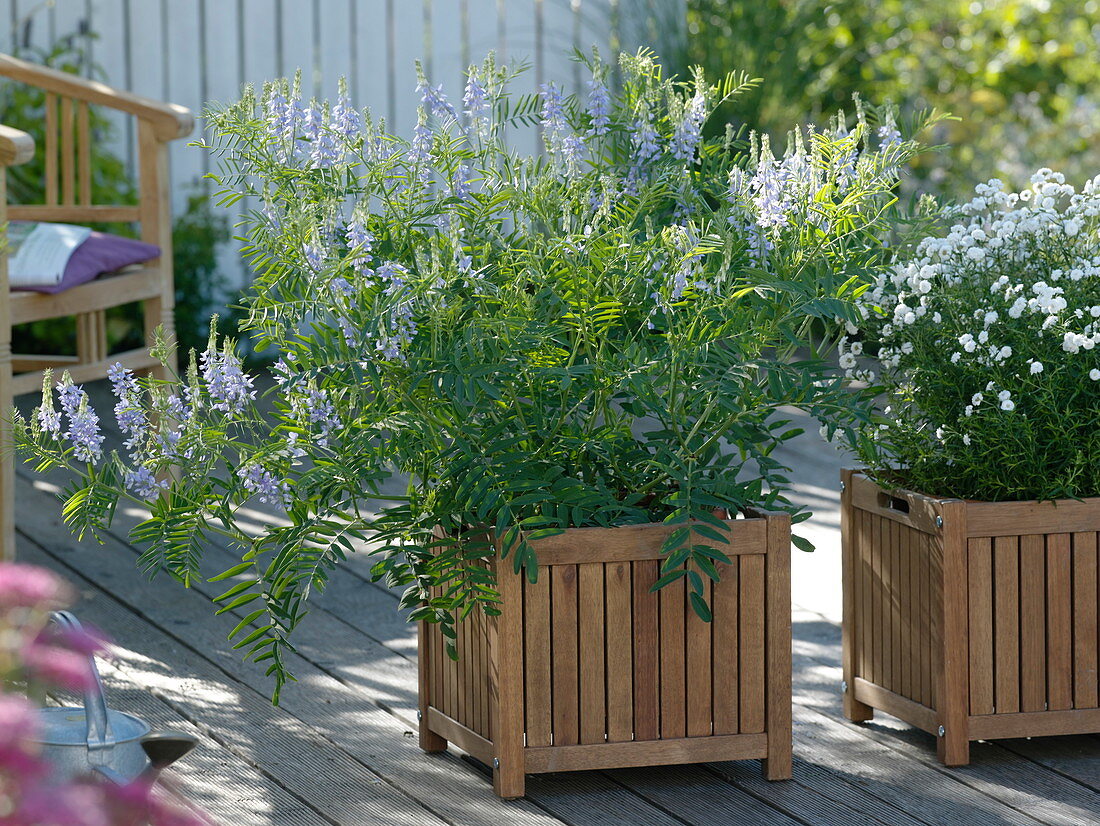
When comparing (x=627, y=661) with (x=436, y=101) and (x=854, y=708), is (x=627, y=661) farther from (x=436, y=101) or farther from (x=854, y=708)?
(x=436, y=101)

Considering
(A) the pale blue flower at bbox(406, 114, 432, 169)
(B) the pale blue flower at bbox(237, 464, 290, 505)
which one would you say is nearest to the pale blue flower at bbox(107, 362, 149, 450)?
(B) the pale blue flower at bbox(237, 464, 290, 505)

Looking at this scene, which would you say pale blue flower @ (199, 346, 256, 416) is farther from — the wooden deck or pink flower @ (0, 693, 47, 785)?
pink flower @ (0, 693, 47, 785)

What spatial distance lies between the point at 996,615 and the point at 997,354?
347 millimetres

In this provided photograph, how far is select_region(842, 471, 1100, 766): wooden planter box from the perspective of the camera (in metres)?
1.83

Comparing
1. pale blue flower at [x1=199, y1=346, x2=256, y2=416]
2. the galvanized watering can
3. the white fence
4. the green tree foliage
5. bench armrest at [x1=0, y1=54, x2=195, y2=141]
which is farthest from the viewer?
the green tree foliage

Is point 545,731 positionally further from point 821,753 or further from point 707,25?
point 707,25

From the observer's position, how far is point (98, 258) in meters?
3.01

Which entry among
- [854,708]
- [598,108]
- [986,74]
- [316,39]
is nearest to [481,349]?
[598,108]

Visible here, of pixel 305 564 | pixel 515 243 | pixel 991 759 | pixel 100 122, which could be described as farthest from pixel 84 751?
pixel 100 122

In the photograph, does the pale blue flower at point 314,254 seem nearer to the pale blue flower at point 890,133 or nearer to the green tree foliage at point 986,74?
the pale blue flower at point 890,133

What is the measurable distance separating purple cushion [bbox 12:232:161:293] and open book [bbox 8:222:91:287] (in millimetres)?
14

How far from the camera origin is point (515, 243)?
71.2 inches

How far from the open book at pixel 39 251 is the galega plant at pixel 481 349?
111 centimetres

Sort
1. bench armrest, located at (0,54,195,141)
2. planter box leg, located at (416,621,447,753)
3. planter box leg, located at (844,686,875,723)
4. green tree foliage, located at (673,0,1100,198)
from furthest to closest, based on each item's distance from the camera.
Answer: green tree foliage, located at (673,0,1100,198)
bench armrest, located at (0,54,195,141)
planter box leg, located at (844,686,875,723)
planter box leg, located at (416,621,447,753)
